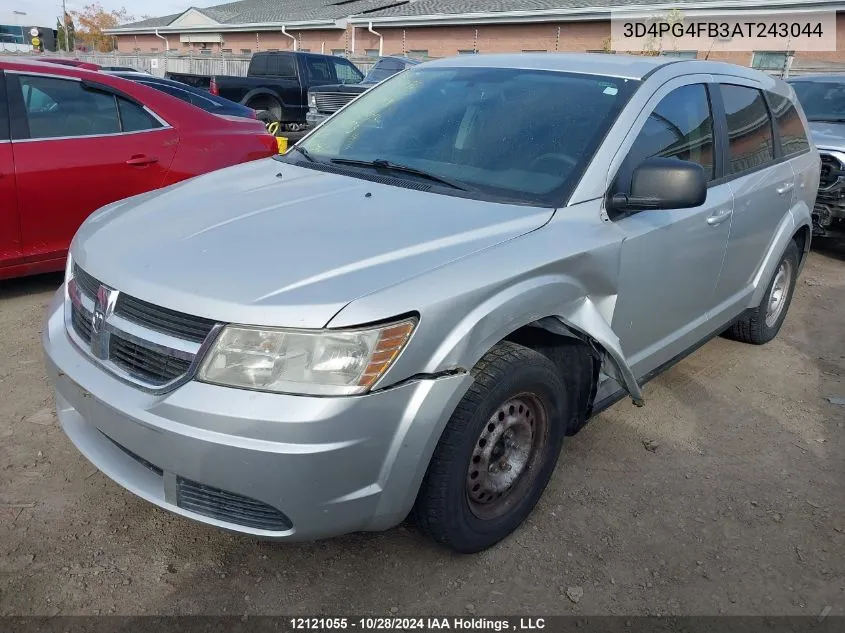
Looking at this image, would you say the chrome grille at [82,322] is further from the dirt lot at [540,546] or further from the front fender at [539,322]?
the front fender at [539,322]

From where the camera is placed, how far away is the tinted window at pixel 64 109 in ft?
15.8

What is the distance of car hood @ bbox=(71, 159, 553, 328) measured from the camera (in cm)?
214

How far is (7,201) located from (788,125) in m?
4.92

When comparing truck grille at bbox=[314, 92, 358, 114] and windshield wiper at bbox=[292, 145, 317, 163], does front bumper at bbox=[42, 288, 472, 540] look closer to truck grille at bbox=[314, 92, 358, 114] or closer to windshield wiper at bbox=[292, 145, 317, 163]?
windshield wiper at bbox=[292, 145, 317, 163]

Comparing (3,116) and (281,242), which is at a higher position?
(3,116)

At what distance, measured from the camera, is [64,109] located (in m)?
4.96

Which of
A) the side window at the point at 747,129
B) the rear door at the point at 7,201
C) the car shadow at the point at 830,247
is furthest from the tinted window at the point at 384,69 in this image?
the side window at the point at 747,129

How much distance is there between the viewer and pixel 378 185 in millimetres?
3020

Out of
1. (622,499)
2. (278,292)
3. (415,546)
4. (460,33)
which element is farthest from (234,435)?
(460,33)

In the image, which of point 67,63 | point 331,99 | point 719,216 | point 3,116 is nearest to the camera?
point 719,216

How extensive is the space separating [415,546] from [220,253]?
1303 millimetres

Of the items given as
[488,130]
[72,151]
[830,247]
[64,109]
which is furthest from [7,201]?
[830,247]

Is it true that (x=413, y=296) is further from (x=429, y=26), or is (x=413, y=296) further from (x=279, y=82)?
(x=429, y=26)

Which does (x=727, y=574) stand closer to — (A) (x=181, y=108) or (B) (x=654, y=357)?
(B) (x=654, y=357)
